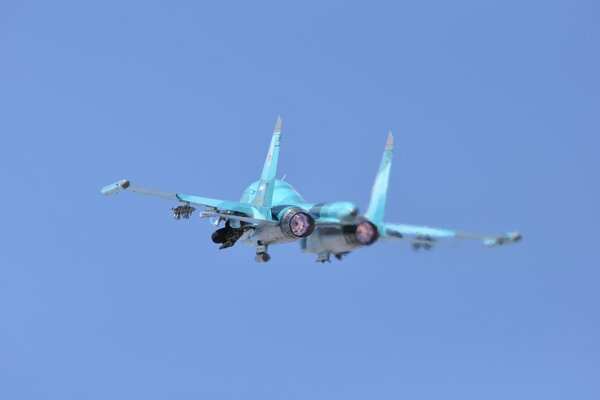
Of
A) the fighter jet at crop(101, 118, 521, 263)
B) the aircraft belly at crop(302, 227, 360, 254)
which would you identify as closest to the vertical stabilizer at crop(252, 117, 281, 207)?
the fighter jet at crop(101, 118, 521, 263)

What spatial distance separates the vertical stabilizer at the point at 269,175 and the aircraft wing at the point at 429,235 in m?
7.11

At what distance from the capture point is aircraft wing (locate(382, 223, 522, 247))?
176ft

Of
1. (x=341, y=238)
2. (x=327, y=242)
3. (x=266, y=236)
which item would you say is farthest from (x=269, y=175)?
(x=341, y=238)

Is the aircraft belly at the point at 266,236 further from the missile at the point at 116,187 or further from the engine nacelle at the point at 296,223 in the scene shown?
the missile at the point at 116,187

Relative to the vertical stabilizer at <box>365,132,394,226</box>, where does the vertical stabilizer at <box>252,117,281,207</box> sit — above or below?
above

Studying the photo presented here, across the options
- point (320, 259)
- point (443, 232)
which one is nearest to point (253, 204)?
point (320, 259)

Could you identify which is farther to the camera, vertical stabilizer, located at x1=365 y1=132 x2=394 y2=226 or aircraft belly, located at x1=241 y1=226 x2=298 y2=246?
aircraft belly, located at x1=241 y1=226 x2=298 y2=246

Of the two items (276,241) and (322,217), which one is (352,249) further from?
(276,241)

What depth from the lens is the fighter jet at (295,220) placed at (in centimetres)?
5456

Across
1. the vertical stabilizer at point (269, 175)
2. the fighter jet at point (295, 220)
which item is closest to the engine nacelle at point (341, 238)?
the fighter jet at point (295, 220)

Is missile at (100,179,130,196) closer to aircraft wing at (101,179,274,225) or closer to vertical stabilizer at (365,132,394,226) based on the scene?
aircraft wing at (101,179,274,225)

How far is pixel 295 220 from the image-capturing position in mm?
57875

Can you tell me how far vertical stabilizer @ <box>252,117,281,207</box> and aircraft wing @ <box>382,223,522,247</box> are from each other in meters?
7.11

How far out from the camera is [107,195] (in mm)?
55812
